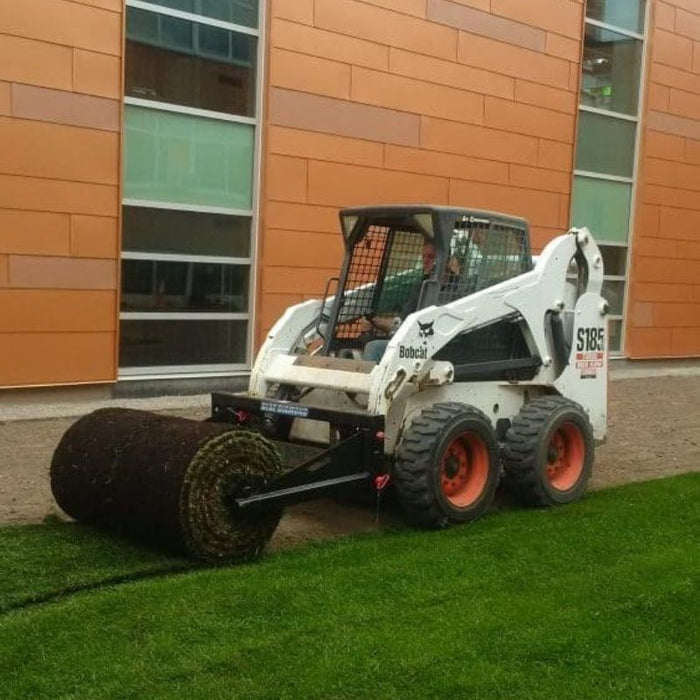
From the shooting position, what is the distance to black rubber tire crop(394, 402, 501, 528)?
638 cm

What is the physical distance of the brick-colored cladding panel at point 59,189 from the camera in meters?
10.3

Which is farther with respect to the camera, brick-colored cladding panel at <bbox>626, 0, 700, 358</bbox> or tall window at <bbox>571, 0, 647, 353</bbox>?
brick-colored cladding panel at <bbox>626, 0, 700, 358</bbox>

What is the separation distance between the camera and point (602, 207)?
16.6 m

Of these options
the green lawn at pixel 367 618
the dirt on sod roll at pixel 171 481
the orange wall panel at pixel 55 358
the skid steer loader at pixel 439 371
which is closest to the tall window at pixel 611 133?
the orange wall panel at pixel 55 358

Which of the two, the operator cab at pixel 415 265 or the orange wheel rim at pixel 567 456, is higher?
the operator cab at pixel 415 265

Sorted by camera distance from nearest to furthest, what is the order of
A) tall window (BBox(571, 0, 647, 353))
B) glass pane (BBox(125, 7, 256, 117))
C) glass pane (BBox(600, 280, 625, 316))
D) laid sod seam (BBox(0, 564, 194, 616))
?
laid sod seam (BBox(0, 564, 194, 616)) → glass pane (BBox(125, 7, 256, 117)) → tall window (BBox(571, 0, 647, 353)) → glass pane (BBox(600, 280, 625, 316))

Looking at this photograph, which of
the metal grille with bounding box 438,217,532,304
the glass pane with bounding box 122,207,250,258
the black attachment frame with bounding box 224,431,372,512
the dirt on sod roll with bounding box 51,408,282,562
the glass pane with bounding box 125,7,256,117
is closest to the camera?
the dirt on sod roll with bounding box 51,408,282,562

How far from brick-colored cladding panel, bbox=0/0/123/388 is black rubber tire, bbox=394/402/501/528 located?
17.4 ft

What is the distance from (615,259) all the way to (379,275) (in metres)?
10.2

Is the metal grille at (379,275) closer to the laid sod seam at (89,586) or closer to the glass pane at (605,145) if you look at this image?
the laid sod seam at (89,586)

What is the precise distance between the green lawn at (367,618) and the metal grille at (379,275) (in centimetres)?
179

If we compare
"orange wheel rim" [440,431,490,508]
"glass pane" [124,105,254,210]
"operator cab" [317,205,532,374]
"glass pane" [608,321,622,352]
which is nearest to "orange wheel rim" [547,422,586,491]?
"operator cab" [317,205,532,374]

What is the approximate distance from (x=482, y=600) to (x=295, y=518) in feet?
6.48

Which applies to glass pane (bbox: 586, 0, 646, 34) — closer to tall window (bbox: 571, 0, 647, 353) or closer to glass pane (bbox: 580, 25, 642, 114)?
tall window (bbox: 571, 0, 647, 353)
